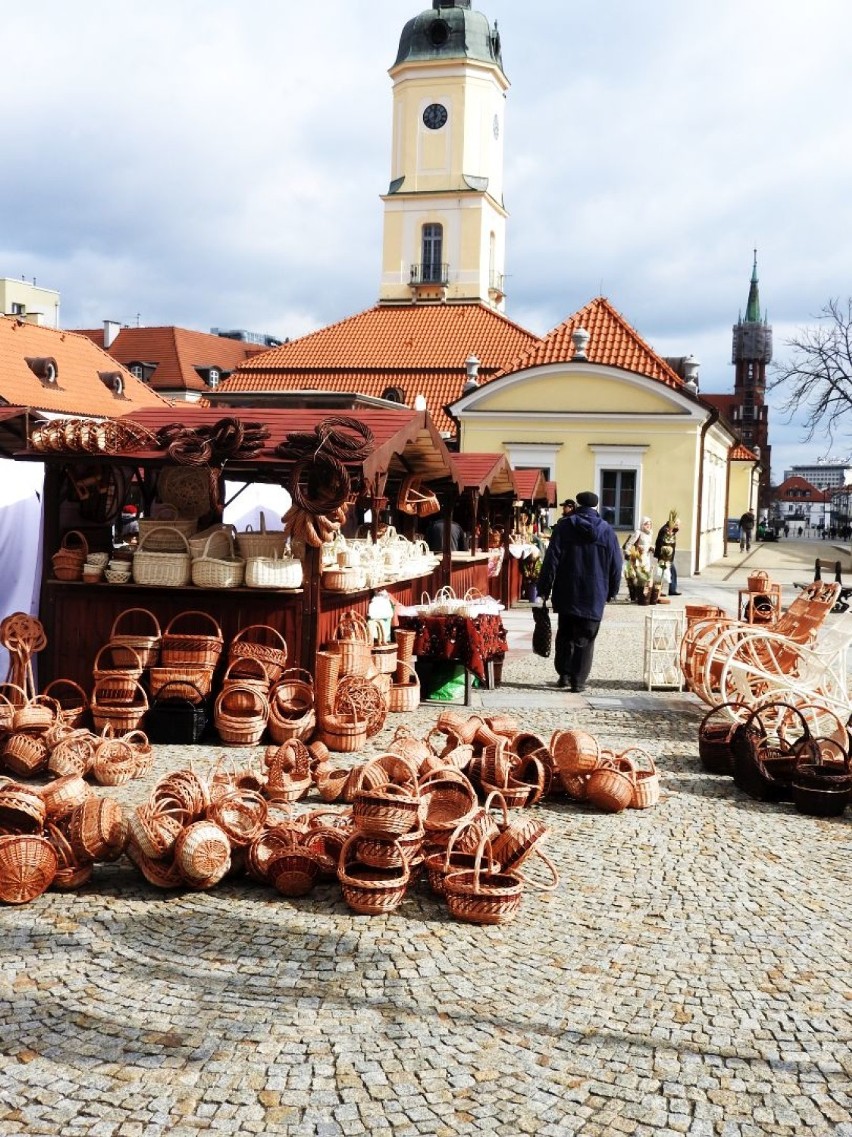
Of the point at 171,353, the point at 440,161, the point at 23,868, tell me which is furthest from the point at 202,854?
the point at 171,353

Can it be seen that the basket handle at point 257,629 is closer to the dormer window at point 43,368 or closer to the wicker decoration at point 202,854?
the wicker decoration at point 202,854

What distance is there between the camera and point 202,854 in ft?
17.8

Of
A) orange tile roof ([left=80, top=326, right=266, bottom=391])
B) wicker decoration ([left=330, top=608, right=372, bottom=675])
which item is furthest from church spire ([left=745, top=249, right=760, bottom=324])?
wicker decoration ([left=330, top=608, right=372, bottom=675])

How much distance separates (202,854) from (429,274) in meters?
46.5

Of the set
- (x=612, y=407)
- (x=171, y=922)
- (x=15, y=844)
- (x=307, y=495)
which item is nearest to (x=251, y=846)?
(x=171, y=922)

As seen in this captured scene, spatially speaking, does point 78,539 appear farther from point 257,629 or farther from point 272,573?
point 272,573

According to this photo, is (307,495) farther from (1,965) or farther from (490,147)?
(490,147)

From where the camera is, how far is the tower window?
49.3 meters

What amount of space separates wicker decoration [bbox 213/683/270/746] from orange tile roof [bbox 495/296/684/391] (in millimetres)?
21058

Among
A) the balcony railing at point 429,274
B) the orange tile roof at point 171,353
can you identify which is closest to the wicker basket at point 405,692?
the balcony railing at point 429,274

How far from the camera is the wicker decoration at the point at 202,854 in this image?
5.41 meters

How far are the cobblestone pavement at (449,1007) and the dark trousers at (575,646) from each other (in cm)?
498

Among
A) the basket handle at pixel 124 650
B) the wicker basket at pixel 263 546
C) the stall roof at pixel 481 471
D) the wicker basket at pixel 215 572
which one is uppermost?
the stall roof at pixel 481 471

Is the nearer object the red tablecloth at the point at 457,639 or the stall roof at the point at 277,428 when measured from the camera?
the stall roof at the point at 277,428
